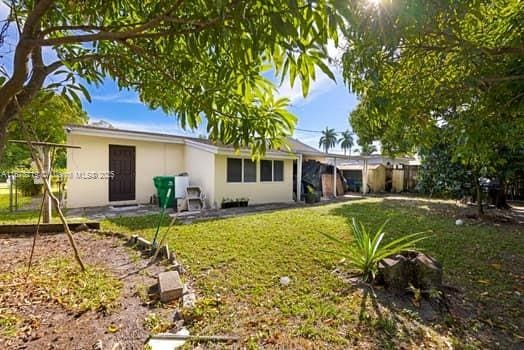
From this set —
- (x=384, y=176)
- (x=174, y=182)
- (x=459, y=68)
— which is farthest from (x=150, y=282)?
(x=384, y=176)

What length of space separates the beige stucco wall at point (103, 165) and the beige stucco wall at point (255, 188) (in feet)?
7.49

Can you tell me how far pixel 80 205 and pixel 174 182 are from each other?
3263 mm

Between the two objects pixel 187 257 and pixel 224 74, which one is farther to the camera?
pixel 187 257

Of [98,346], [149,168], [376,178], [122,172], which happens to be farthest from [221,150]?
[376,178]

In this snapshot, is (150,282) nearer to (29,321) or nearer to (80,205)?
(29,321)

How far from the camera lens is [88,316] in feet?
8.52

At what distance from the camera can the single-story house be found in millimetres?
9180

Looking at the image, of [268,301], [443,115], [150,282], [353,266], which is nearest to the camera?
[268,301]

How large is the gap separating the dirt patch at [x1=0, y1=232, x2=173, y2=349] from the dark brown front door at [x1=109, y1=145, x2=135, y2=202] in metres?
6.02

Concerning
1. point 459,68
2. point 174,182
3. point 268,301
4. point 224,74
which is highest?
point 459,68

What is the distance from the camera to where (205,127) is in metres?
2.12

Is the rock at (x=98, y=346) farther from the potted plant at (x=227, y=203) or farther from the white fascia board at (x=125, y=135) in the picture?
the white fascia board at (x=125, y=135)

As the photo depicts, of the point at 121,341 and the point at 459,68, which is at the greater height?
→ the point at 459,68

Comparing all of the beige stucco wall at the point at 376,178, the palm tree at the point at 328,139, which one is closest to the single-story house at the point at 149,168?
the beige stucco wall at the point at 376,178
